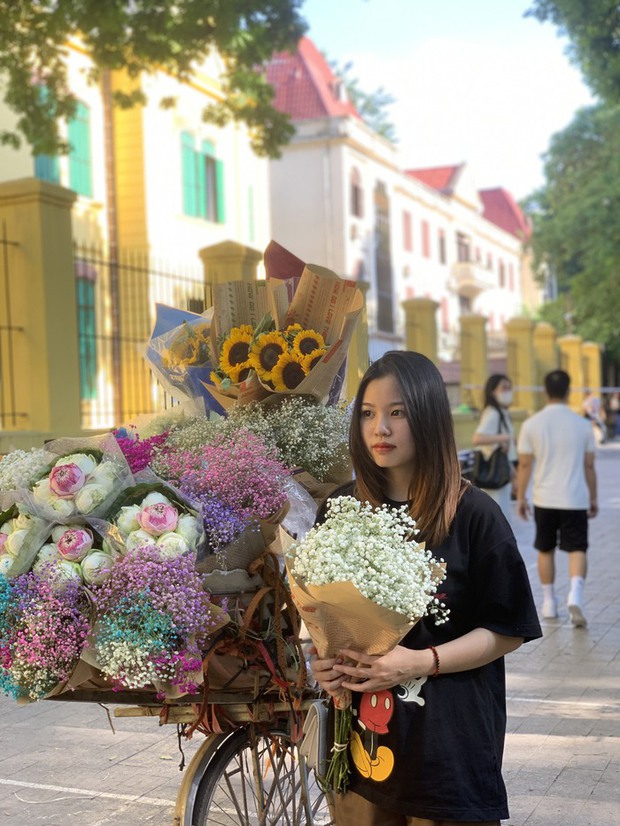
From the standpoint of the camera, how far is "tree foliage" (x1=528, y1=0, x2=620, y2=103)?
14930 millimetres

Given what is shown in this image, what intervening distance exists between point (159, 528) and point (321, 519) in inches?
16.4

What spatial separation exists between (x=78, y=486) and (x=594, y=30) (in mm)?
14104

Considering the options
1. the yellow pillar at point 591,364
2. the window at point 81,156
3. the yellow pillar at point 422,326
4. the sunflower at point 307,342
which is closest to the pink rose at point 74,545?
the sunflower at point 307,342

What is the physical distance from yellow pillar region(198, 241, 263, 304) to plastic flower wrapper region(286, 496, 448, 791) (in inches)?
390

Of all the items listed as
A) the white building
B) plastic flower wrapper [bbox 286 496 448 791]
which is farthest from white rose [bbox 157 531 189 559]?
the white building

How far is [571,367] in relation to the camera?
3219cm

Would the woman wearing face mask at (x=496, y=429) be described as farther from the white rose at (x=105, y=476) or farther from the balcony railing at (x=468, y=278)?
the balcony railing at (x=468, y=278)

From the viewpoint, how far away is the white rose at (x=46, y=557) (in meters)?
2.87

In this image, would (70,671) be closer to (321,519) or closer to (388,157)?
(321,519)

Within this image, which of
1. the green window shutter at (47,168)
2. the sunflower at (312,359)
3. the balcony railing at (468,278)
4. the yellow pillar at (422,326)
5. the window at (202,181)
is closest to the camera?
the sunflower at (312,359)

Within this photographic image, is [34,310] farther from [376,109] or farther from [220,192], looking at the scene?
[376,109]

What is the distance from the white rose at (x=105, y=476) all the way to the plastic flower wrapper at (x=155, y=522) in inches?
1.9

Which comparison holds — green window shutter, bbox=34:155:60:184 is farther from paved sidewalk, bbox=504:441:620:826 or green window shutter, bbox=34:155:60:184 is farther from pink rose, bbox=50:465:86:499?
pink rose, bbox=50:465:86:499

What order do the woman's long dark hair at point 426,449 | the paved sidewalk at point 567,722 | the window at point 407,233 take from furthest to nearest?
the window at point 407,233
the paved sidewalk at point 567,722
the woman's long dark hair at point 426,449
